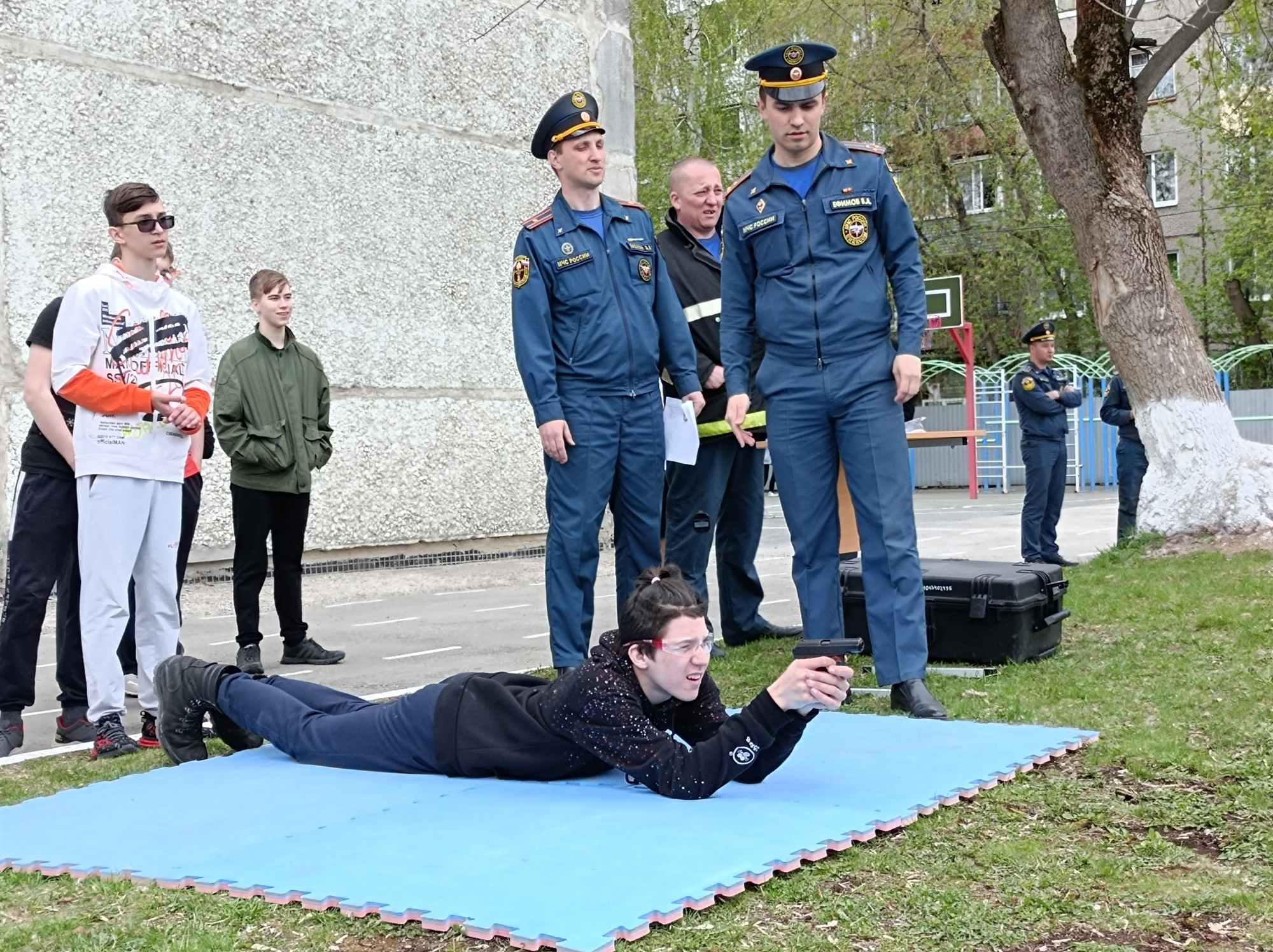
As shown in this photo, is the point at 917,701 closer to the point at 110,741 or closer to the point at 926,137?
the point at 110,741

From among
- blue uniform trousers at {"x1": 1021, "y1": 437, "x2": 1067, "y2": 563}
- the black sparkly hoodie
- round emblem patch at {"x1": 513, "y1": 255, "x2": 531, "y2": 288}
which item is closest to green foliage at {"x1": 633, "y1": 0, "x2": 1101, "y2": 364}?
blue uniform trousers at {"x1": 1021, "y1": 437, "x2": 1067, "y2": 563}

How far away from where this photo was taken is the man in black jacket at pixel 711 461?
283 inches

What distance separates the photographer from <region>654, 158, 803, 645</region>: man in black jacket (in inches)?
283

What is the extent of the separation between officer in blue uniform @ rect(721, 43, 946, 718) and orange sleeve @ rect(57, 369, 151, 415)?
7.22 ft

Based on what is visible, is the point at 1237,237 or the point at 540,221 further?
the point at 1237,237

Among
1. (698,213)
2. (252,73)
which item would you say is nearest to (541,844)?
(698,213)

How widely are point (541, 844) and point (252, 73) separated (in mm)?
8661

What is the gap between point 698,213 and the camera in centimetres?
738

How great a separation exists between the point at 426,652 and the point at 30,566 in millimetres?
2701

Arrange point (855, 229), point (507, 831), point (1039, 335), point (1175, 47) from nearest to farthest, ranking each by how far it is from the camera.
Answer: point (507, 831)
point (855, 229)
point (1175, 47)
point (1039, 335)

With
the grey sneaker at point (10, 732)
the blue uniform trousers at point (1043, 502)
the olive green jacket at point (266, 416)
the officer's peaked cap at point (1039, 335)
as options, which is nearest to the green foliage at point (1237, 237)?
the officer's peaked cap at point (1039, 335)

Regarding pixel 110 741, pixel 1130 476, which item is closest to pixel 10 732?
pixel 110 741

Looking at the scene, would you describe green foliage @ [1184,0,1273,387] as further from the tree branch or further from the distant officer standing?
the tree branch

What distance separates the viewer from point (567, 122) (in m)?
6.10
